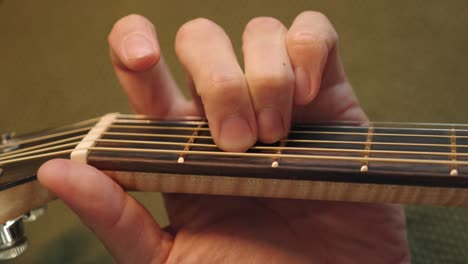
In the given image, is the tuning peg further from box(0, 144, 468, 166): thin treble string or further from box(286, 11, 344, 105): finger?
box(286, 11, 344, 105): finger

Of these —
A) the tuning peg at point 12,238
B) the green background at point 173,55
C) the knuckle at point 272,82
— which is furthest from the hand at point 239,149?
the green background at point 173,55

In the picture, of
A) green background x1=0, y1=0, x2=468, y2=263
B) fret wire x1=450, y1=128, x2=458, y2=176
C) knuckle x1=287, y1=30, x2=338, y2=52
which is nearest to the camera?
fret wire x1=450, y1=128, x2=458, y2=176

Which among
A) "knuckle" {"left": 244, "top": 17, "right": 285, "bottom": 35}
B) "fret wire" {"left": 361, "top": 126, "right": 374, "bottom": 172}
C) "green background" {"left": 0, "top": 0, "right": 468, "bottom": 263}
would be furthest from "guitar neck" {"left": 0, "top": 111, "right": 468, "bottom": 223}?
"green background" {"left": 0, "top": 0, "right": 468, "bottom": 263}

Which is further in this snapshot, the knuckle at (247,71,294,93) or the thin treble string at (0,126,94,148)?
the thin treble string at (0,126,94,148)

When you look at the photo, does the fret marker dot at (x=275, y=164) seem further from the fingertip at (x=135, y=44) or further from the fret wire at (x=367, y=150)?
the fingertip at (x=135, y=44)

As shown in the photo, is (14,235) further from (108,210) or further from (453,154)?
(453,154)

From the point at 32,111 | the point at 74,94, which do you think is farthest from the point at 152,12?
the point at 32,111

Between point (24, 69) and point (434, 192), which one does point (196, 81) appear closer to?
point (434, 192)
